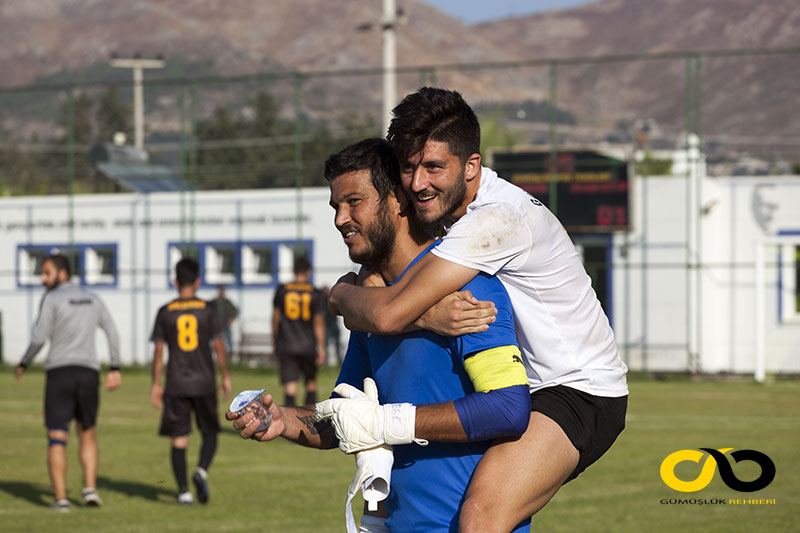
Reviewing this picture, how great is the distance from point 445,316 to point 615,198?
89.8ft

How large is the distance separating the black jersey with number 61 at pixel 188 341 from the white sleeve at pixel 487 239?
26.9ft

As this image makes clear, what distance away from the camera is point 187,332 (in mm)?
12266

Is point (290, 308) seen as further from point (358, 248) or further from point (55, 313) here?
point (358, 248)

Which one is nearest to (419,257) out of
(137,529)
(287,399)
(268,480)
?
(137,529)

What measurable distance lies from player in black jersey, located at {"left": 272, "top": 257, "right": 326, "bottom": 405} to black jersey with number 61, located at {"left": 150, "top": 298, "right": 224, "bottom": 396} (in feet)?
13.6

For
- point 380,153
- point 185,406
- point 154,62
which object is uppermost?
point 154,62

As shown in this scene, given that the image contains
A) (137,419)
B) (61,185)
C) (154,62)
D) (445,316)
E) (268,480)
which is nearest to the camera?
(445,316)

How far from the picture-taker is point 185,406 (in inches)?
471

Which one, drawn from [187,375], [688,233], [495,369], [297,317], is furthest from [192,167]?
[495,369]

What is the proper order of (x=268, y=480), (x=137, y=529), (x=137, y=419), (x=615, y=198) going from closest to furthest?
1. (x=137, y=529)
2. (x=268, y=480)
3. (x=137, y=419)
4. (x=615, y=198)

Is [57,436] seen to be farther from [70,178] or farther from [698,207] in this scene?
[70,178]

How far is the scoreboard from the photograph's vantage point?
100 ft

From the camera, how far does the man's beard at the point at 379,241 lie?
4156mm

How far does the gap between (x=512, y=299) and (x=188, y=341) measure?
27.6 feet
